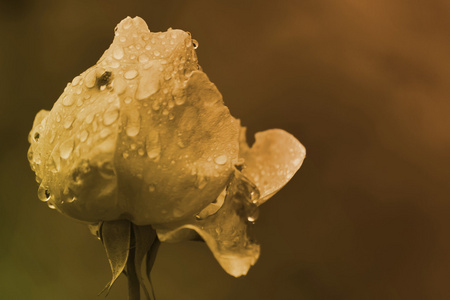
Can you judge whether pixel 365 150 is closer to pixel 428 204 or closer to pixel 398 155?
pixel 398 155

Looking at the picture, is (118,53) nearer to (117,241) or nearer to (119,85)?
(119,85)

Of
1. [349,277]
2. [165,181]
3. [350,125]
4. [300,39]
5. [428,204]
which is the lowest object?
[349,277]

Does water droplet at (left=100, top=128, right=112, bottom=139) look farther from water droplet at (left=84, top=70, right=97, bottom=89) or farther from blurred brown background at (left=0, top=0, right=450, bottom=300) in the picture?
blurred brown background at (left=0, top=0, right=450, bottom=300)

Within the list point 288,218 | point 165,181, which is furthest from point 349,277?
point 165,181

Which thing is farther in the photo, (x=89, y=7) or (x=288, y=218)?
(x=89, y=7)

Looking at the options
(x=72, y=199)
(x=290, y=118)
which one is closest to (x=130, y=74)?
(x=72, y=199)

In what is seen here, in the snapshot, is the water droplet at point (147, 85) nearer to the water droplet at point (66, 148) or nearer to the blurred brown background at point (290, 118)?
the water droplet at point (66, 148)

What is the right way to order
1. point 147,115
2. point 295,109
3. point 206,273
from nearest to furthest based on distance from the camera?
point 147,115 < point 206,273 < point 295,109

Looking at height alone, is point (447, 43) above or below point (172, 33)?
below
